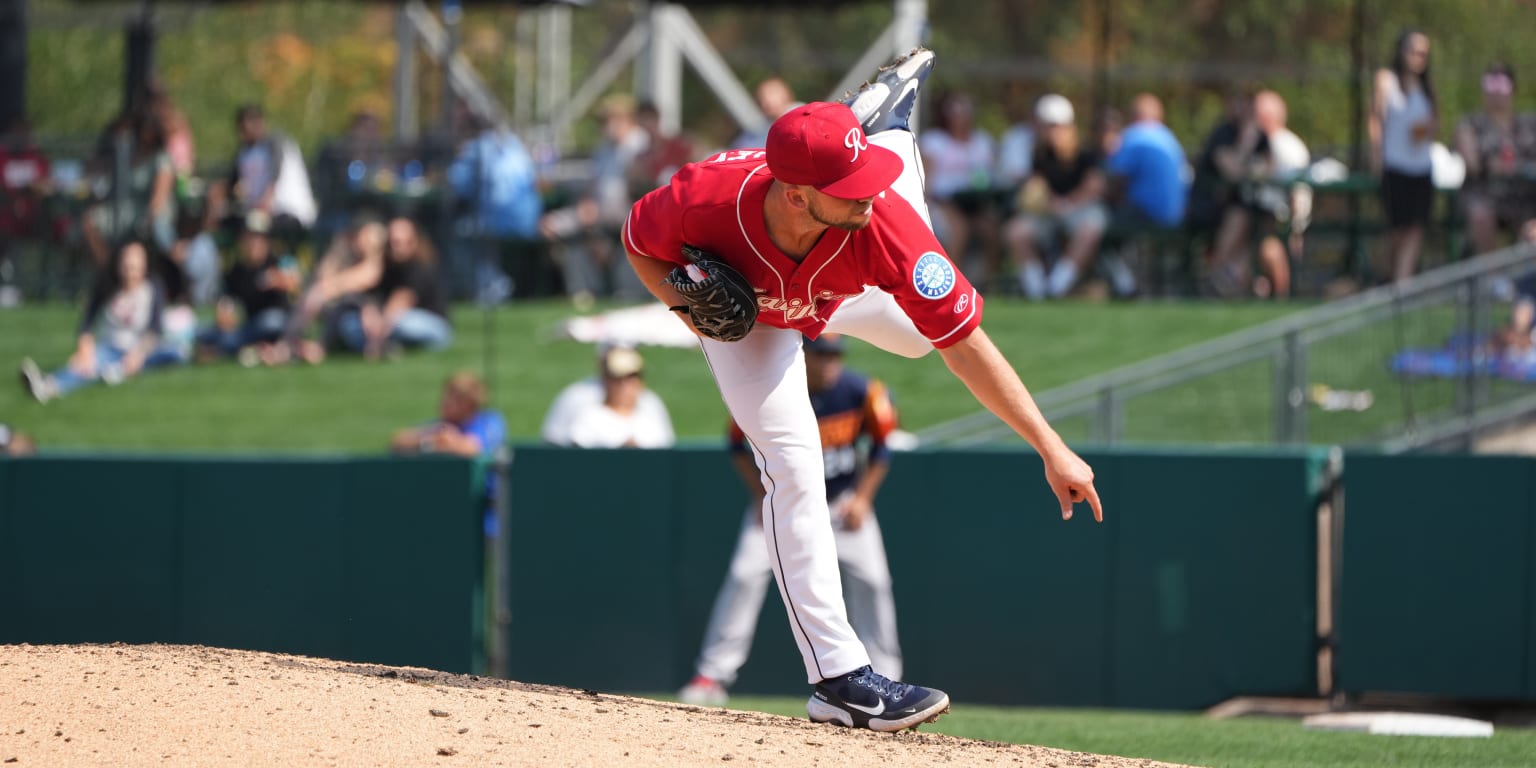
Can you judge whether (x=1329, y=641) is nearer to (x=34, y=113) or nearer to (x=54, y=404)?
(x=54, y=404)

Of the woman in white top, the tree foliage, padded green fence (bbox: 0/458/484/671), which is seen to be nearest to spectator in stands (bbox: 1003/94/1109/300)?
the woman in white top

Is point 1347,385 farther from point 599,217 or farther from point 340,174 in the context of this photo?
point 340,174

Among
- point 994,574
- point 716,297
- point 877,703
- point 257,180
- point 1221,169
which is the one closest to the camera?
point 716,297

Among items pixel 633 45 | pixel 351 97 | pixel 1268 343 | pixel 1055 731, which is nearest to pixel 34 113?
pixel 351 97

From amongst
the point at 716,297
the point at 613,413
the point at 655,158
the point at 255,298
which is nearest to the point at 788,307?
the point at 716,297

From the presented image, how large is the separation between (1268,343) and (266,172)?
9.08 metres

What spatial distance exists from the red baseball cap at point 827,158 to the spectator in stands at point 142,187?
11393 millimetres

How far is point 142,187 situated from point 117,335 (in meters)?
1.24

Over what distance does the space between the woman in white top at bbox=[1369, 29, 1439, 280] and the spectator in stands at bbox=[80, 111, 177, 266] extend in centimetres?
953

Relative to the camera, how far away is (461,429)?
11469 millimetres

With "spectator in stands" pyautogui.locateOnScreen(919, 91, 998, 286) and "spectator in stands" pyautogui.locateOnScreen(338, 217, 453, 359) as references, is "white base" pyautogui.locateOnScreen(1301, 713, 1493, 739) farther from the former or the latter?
"spectator in stands" pyautogui.locateOnScreen(338, 217, 453, 359)

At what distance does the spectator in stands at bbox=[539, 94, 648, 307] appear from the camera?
1658cm

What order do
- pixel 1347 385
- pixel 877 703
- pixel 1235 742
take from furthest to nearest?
pixel 1347 385, pixel 1235 742, pixel 877 703

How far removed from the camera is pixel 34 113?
32906 millimetres
